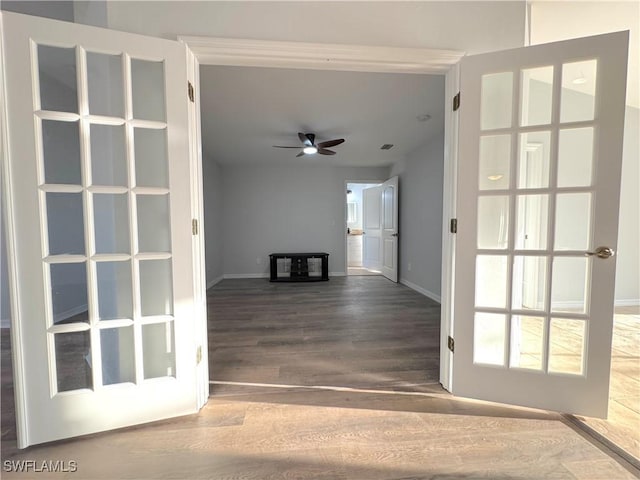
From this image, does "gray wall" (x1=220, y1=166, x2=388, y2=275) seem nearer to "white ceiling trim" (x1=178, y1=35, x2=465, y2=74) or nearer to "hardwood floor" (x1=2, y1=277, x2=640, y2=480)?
"hardwood floor" (x1=2, y1=277, x2=640, y2=480)

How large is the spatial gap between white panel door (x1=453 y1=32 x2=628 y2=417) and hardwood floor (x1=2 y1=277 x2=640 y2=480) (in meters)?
0.25

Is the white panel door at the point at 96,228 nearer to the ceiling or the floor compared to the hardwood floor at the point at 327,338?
nearer to the ceiling

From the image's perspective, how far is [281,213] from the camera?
588cm

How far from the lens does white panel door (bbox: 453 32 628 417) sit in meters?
1.44

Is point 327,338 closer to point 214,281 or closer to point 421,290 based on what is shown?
point 421,290

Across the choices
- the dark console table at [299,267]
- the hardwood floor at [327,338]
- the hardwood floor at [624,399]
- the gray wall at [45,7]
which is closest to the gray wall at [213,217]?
the hardwood floor at [327,338]

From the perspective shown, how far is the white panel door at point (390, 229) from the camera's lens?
17.3 ft

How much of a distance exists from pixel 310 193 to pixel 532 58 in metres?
4.60

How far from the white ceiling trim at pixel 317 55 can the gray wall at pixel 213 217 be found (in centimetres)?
330

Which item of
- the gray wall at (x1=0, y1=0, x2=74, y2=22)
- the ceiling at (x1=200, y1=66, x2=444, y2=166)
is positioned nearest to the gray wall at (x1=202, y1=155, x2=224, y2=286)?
the ceiling at (x1=200, y1=66, x2=444, y2=166)

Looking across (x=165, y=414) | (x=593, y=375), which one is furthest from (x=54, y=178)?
(x=593, y=375)

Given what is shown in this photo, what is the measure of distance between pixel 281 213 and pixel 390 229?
234 centimetres

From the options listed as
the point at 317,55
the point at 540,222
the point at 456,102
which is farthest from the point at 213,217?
the point at 540,222

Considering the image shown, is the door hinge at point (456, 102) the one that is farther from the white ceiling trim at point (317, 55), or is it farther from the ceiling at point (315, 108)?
the ceiling at point (315, 108)
